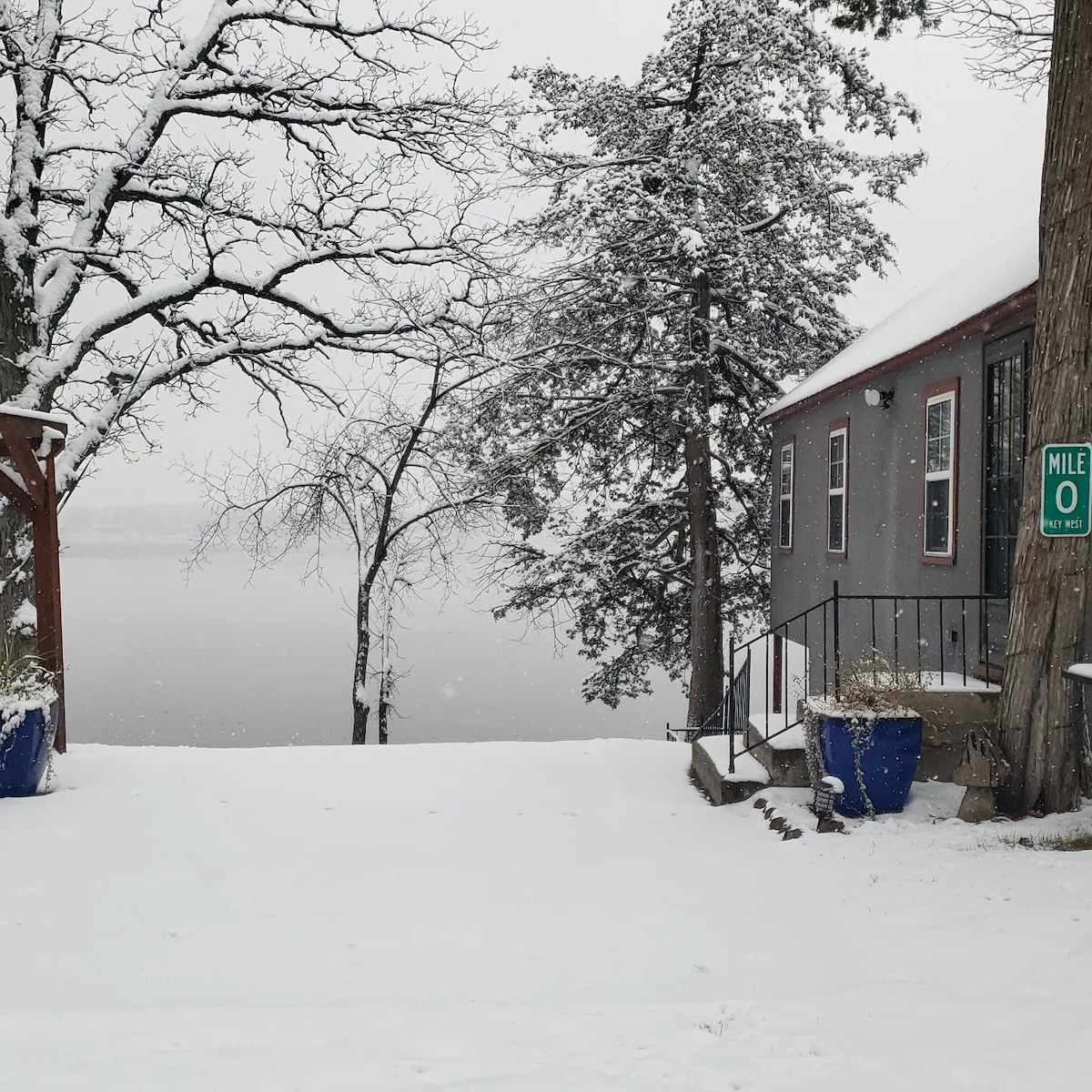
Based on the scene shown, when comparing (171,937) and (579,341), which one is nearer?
(171,937)

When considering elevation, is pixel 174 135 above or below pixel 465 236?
above

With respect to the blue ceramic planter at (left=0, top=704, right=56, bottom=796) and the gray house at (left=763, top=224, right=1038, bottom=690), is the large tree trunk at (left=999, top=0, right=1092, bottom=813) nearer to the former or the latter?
the gray house at (left=763, top=224, right=1038, bottom=690)

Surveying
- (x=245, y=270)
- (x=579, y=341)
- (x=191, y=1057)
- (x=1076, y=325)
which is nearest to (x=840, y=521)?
(x=579, y=341)

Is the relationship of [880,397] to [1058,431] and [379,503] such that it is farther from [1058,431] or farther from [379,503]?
[379,503]

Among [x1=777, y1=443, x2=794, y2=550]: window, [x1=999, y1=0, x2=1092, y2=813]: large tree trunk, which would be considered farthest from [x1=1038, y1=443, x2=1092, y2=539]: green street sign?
[x1=777, y1=443, x2=794, y2=550]: window

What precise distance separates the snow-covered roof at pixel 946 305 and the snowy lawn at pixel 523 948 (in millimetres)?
4411

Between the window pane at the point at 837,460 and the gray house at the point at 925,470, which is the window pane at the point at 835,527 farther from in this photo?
the window pane at the point at 837,460

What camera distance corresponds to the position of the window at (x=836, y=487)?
13062mm

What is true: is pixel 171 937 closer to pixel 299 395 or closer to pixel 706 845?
pixel 706 845

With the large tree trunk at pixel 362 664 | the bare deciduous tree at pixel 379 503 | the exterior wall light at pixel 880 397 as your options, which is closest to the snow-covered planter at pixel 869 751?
the exterior wall light at pixel 880 397

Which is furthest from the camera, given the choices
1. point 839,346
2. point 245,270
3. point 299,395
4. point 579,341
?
point 839,346

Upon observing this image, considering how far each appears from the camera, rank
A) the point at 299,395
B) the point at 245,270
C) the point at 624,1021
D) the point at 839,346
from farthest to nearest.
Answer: the point at 839,346 < the point at 299,395 < the point at 245,270 < the point at 624,1021

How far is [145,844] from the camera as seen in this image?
6695mm

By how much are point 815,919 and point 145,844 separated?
451cm
